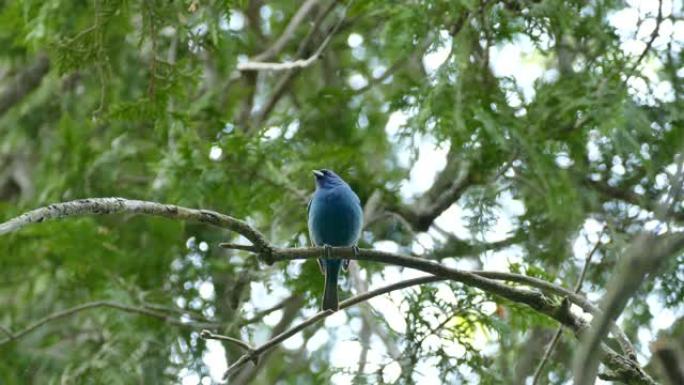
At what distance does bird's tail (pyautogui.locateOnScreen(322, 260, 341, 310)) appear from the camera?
5704 mm

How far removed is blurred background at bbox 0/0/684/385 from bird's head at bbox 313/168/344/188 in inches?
17.1

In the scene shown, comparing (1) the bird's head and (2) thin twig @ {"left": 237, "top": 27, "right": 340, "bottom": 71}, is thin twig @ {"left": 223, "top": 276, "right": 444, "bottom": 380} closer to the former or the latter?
(1) the bird's head

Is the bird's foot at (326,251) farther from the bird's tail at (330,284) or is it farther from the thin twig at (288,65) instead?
the thin twig at (288,65)

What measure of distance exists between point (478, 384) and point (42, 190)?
14.1 feet

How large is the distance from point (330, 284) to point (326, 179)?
0.98m

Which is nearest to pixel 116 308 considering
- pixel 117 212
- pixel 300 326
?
pixel 300 326

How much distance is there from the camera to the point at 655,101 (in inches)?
252

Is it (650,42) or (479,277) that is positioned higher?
(650,42)

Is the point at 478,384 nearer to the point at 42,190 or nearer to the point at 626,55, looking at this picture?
the point at 626,55

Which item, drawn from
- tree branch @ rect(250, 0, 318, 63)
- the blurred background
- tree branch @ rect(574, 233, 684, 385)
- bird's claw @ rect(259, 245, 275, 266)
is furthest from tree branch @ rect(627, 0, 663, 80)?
tree branch @ rect(574, 233, 684, 385)

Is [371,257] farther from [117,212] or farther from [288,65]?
[288,65]

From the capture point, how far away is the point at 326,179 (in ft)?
22.3

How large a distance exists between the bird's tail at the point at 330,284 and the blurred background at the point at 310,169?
1.07 feet

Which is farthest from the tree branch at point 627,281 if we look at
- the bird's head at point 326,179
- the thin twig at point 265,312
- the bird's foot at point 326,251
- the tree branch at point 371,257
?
the thin twig at point 265,312
